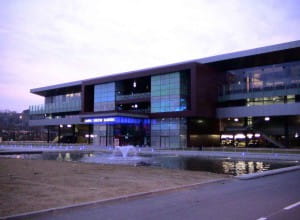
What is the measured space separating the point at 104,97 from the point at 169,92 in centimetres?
1951

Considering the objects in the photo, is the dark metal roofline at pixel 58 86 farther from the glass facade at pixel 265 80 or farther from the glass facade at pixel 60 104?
the glass facade at pixel 265 80

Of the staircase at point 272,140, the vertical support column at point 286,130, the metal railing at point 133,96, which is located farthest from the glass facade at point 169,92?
the vertical support column at point 286,130

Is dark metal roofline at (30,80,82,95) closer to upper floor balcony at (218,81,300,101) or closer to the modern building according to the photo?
the modern building

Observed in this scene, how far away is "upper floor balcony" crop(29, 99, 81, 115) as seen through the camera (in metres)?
104

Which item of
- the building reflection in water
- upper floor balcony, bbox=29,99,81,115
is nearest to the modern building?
upper floor balcony, bbox=29,99,81,115

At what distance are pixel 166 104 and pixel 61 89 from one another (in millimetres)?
44784

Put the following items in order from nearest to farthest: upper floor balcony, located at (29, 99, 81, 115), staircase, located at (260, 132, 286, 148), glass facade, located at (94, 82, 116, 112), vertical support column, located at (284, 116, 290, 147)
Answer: staircase, located at (260, 132, 286, 148), vertical support column, located at (284, 116, 290, 147), glass facade, located at (94, 82, 116, 112), upper floor balcony, located at (29, 99, 81, 115)

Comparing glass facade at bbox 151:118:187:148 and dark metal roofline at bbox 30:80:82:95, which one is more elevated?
dark metal roofline at bbox 30:80:82:95

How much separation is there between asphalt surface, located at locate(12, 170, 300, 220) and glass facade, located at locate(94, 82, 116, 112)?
70944mm

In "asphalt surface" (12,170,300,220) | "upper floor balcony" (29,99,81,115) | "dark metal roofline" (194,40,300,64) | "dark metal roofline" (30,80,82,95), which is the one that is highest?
"dark metal roofline" (194,40,300,64)

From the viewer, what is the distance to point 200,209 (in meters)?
11.2

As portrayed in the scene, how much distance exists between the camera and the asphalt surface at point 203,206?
33.3 feet

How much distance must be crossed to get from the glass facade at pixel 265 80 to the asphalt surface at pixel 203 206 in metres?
55.4

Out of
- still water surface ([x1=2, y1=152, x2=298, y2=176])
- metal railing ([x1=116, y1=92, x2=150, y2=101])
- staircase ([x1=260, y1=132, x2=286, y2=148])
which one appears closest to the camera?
still water surface ([x1=2, y1=152, x2=298, y2=176])
